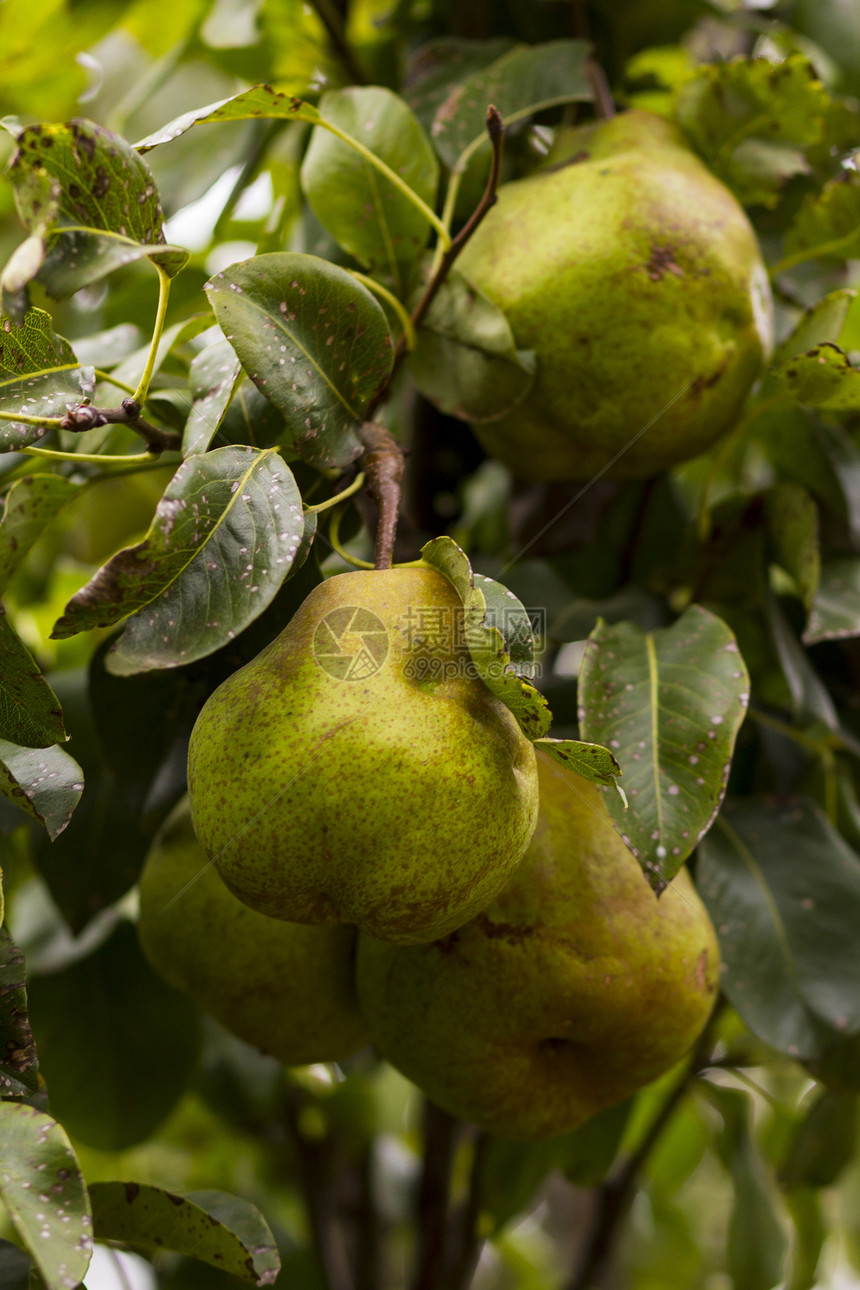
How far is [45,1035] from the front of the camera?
2.80 feet

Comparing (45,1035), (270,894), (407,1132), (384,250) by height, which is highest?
A: (384,250)

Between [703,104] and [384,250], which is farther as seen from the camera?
[703,104]

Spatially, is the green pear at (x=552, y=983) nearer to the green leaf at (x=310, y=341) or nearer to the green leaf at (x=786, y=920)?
the green leaf at (x=786, y=920)

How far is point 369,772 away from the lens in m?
0.43

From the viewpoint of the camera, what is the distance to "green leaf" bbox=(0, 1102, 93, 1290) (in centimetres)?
38

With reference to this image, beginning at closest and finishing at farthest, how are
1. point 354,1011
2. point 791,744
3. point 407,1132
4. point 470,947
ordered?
point 470,947
point 354,1011
point 791,744
point 407,1132

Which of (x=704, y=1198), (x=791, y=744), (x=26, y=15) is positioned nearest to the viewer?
(x=791, y=744)

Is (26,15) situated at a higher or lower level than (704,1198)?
higher

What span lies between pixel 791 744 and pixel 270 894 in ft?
1.65

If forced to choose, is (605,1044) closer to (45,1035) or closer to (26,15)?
(45,1035)

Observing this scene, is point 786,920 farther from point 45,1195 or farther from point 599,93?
point 599,93

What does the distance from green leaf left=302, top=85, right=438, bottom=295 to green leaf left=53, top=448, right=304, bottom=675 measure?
0.91ft

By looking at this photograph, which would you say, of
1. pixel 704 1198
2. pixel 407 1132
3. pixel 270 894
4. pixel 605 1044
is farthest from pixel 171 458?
pixel 704 1198

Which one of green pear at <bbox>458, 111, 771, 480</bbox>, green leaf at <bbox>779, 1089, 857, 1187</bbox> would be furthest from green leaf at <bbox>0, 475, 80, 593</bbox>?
green leaf at <bbox>779, 1089, 857, 1187</bbox>
